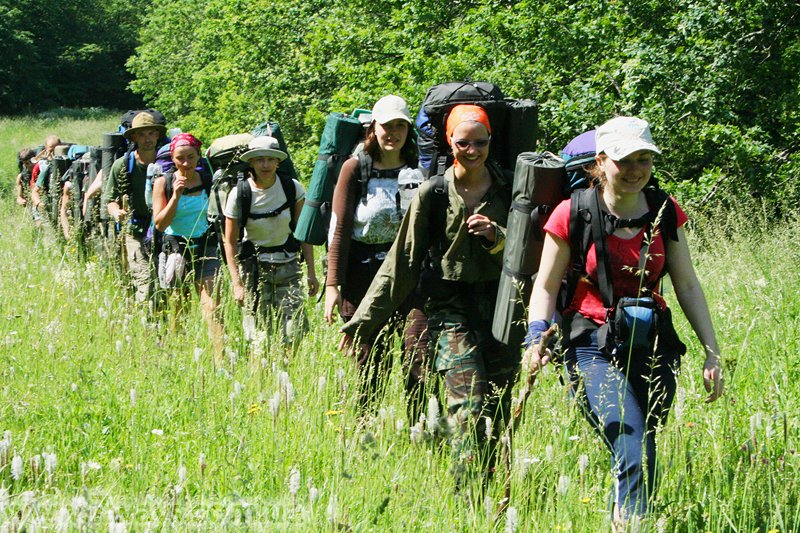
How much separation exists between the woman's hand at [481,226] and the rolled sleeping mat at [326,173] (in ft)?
5.37

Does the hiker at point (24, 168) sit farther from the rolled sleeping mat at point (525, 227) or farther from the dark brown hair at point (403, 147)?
the rolled sleeping mat at point (525, 227)

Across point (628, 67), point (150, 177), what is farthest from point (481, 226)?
point (628, 67)

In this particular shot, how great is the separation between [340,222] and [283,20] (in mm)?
17699

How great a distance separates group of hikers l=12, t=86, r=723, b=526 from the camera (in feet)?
11.2

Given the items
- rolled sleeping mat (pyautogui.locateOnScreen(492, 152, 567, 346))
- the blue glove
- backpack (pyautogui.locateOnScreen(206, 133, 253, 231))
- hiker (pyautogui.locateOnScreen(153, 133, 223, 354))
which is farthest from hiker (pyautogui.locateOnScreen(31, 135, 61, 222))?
the blue glove

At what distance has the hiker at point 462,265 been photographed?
4180 millimetres

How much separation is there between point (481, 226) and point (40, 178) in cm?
1116

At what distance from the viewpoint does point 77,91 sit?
79.2 m

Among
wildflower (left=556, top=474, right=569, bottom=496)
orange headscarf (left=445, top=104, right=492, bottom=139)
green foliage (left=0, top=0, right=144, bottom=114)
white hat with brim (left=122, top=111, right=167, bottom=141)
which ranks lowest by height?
wildflower (left=556, top=474, right=569, bottom=496)

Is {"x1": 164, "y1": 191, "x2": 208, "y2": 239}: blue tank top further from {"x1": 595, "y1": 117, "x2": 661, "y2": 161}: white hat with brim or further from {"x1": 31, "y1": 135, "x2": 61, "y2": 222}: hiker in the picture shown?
{"x1": 31, "y1": 135, "x2": 61, "y2": 222}: hiker

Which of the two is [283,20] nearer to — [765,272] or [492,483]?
[765,272]

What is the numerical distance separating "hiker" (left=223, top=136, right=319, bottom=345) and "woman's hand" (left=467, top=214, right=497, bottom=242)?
2.22 meters

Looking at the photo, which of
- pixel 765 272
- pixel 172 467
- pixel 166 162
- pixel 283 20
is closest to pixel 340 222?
pixel 172 467

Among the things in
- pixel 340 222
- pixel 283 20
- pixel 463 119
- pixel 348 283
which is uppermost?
pixel 283 20
